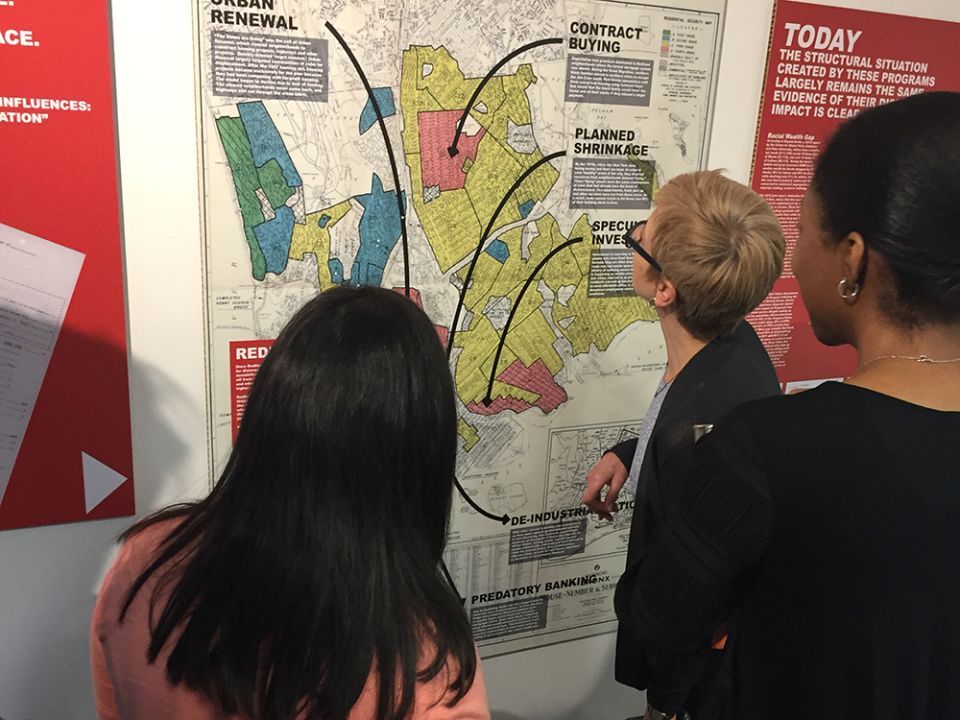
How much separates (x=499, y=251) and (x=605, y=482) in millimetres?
530

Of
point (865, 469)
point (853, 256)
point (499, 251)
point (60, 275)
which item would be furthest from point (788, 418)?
point (60, 275)

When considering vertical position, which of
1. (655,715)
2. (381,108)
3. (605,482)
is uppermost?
(381,108)

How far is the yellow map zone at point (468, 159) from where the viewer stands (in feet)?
4.41

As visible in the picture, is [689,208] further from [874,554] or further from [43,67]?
[43,67]

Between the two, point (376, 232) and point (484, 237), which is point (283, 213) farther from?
point (484, 237)

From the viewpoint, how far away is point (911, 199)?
2.27ft

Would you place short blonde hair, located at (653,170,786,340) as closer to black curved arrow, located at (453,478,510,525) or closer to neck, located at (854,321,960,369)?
neck, located at (854,321,960,369)

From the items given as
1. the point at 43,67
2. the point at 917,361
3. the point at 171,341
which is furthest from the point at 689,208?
the point at 43,67

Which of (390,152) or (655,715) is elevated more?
(390,152)

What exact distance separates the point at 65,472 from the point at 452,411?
87cm

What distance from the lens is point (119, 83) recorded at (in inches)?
44.9

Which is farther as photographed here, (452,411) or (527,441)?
(527,441)

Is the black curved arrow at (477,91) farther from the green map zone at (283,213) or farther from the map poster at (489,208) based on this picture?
the green map zone at (283,213)

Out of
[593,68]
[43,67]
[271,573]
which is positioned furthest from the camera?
[593,68]
